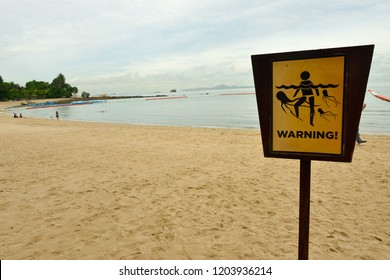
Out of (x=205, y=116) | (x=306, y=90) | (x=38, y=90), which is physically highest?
(x=38, y=90)

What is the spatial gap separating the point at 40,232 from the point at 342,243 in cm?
471

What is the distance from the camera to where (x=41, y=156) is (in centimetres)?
1006

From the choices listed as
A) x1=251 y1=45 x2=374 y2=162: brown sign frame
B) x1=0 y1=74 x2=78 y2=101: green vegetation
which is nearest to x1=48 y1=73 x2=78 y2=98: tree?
x1=0 y1=74 x2=78 y2=101: green vegetation

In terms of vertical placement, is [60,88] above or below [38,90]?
above

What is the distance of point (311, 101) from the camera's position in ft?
6.15

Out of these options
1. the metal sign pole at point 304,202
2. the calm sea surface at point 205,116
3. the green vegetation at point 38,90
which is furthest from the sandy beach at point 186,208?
the green vegetation at point 38,90

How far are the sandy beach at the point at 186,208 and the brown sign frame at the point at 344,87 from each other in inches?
88.6

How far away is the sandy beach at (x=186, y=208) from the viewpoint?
3766 millimetres

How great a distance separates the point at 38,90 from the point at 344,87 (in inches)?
6148

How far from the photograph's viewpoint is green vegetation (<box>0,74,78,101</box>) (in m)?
110

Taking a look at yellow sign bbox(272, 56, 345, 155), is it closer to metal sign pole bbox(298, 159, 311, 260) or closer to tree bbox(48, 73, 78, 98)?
metal sign pole bbox(298, 159, 311, 260)

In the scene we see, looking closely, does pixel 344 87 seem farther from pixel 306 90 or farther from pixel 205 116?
pixel 205 116

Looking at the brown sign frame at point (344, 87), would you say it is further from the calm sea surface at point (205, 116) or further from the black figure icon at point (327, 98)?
the calm sea surface at point (205, 116)

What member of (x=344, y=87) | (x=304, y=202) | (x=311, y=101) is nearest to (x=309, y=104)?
(x=311, y=101)
